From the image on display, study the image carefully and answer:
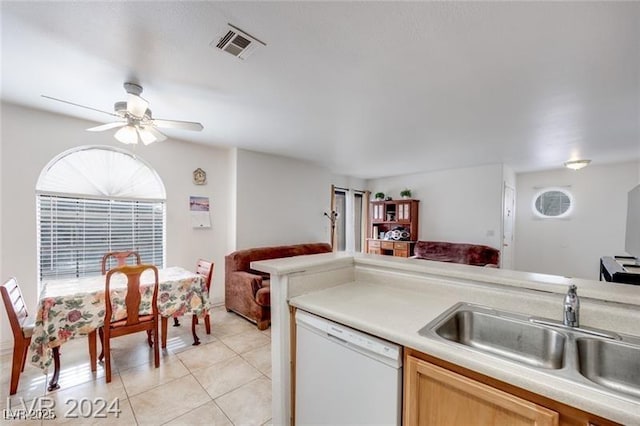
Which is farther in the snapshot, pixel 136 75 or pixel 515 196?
pixel 515 196

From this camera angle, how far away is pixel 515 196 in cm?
603

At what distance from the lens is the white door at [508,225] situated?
16.8ft

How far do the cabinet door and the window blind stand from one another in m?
3.65

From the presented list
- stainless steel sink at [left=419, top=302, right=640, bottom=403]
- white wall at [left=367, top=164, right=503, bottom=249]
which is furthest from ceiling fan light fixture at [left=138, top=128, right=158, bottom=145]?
white wall at [left=367, top=164, right=503, bottom=249]

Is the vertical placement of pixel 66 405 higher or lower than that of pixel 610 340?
lower

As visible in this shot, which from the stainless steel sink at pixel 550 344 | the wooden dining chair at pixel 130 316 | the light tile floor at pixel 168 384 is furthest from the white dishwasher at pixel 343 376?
the wooden dining chair at pixel 130 316

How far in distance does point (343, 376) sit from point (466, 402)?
0.56 metres

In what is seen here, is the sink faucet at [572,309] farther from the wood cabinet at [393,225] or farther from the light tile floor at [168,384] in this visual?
the wood cabinet at [393,225]

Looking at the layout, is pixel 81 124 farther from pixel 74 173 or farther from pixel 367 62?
pixel 367 62

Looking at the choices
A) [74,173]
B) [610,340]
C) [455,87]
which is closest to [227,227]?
[74,173]

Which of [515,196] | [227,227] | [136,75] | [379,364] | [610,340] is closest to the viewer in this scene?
[610,340]

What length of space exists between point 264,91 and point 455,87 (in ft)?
5.19

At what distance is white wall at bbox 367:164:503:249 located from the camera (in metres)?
5.02

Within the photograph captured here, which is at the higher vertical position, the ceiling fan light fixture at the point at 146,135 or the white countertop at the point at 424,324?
the ceiling fan light fixture at the point at 146,135
